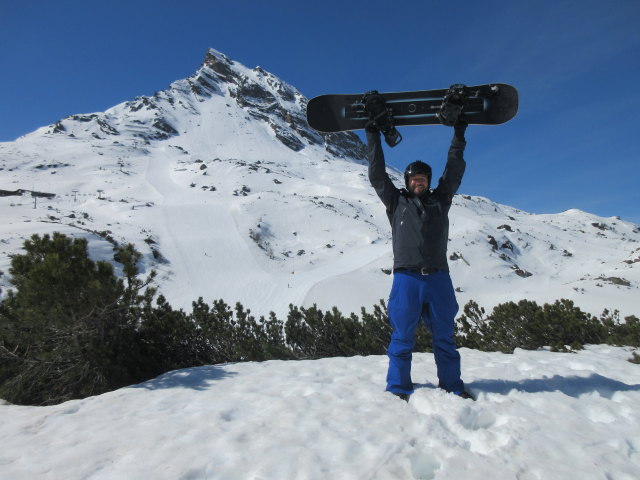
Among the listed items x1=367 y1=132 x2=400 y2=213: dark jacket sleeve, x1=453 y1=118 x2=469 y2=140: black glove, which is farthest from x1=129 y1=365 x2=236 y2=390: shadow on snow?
x1=453 y1=118 x2=469 y2=140: black glove

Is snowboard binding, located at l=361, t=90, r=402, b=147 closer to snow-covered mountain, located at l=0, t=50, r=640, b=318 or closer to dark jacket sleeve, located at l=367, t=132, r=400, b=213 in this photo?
dark jacket sleeve, located at l=367, t=132, r=400, b=213

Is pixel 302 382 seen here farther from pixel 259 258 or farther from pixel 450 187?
pixel 259 258

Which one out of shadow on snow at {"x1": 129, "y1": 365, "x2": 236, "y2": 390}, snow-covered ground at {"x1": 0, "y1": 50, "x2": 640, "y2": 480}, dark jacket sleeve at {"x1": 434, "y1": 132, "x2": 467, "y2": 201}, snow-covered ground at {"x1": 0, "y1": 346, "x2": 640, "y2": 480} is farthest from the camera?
shadow on snow at {"x1": 129, "y1": 365, "x2": 236, "y2": 390}

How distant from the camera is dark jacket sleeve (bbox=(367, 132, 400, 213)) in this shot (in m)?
3.91

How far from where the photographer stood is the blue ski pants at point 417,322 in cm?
356

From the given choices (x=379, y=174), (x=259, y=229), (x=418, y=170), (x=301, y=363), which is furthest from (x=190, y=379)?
(x=259, y=229)

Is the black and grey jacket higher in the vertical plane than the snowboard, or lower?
lower

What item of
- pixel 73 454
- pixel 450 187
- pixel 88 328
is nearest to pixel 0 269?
pixel 88 328

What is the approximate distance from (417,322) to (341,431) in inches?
54.0

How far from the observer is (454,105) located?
3.86 metres

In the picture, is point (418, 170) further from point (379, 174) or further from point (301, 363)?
point (301, 363)

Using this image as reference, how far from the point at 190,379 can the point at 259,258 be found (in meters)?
26.8

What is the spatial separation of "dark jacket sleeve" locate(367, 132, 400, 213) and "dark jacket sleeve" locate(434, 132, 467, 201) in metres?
0.52

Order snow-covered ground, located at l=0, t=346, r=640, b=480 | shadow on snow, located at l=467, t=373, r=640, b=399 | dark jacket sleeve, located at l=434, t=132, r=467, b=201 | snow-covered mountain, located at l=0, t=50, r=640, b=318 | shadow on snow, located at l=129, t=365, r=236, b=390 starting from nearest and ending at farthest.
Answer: snow-covered ground, located at l=0, t=346, r=640, b=480
shadow on snow, located at l=467, t=373, r=640, b=399
dark jacket sleeve, located at l=434, t=132, r=467, b=201
shadow on snow, located at l=129, t=365, r=236, b=390
snow-covered mountain, located at l=0, t=50, r=640, b=318
